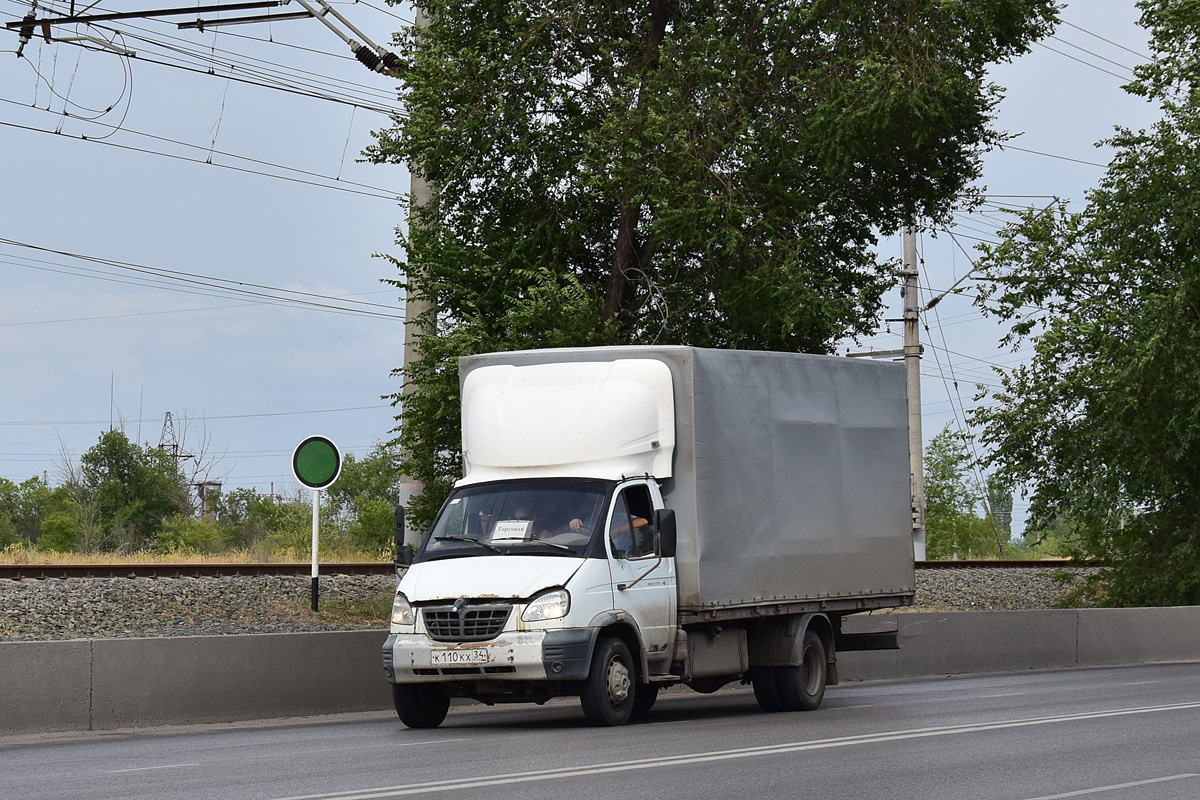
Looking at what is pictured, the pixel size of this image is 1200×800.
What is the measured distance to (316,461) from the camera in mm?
18812

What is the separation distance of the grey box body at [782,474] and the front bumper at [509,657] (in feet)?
6.07

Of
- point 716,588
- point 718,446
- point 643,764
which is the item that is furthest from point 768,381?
point 643,764

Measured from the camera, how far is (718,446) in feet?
50.1

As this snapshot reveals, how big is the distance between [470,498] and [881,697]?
6.03 metres

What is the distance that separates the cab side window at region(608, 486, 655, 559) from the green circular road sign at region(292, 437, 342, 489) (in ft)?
16.6

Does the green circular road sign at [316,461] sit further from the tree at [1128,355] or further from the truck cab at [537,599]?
the tree at [1128,355]

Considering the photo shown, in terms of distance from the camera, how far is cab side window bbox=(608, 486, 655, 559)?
14.3m

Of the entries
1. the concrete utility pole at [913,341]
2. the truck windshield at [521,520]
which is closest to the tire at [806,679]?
the truck windshield at [521,520]

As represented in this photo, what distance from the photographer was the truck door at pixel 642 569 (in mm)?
14195

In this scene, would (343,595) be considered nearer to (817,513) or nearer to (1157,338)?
(817,513)

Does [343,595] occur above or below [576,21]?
below

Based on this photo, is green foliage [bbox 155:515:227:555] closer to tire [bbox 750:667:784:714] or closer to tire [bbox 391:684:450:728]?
tire [bbox 750:667:784:714]

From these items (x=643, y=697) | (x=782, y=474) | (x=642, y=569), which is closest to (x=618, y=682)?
(x=642, y=569)

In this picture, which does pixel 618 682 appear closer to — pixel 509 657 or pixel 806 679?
pixel 509 657
